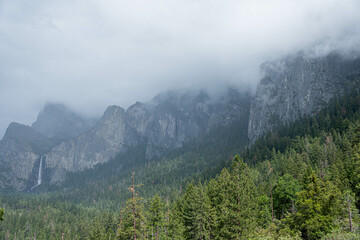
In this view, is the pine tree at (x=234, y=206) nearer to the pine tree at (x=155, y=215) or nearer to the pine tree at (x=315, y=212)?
the pine tree at (x=315, y=212)

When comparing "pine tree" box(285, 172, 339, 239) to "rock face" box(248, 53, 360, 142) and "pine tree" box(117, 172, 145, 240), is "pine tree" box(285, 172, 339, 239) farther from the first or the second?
"rock face" box(248, 53, 360, 142)

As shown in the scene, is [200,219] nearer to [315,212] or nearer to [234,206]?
[234,206]

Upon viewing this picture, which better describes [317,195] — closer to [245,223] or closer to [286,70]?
[245,223]

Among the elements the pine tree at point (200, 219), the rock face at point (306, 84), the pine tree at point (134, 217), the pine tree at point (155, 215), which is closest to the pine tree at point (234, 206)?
the pine tree at point (200, 219)

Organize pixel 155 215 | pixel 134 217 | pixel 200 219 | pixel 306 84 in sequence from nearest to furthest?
pixel 134 217 < pixel 200 219 < pixel 155 215 < pixel 306 84

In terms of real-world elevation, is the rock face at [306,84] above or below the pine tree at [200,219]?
above

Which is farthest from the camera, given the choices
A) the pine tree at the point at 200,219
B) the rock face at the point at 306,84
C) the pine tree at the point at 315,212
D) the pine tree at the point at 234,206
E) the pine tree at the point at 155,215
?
the rock face at the point at 306,84

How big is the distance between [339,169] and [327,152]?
91.4 ft

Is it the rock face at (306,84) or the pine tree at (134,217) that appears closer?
the pine tree at (134,217)

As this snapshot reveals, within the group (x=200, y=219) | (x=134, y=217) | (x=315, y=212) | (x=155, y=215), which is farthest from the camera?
(x=155, y=215)

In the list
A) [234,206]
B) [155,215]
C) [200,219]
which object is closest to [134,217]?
[200,219]

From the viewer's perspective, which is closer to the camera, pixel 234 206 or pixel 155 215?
pixel 234 206

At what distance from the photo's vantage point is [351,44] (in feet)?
578

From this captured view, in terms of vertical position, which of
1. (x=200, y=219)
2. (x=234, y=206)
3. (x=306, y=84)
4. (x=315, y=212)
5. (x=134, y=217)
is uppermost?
(x=306, y=84)
